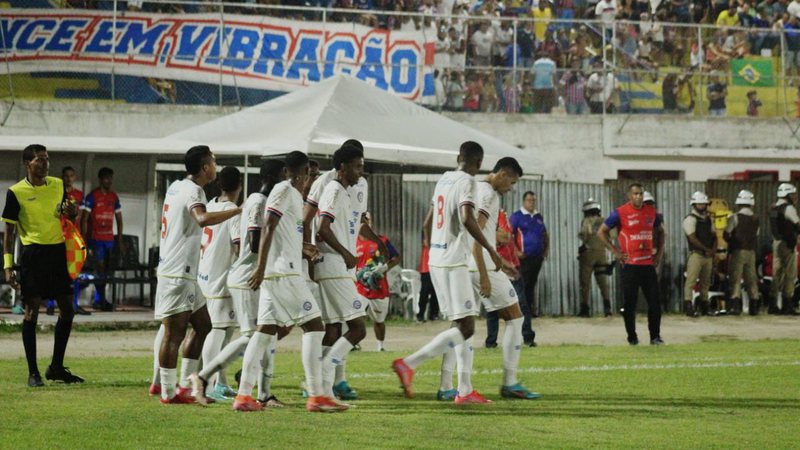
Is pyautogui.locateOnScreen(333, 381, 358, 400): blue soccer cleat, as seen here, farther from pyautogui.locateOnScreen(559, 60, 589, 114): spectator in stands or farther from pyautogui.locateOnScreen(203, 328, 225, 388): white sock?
pyautogui.locateOnScreen(559, 60, 589, 114): spectator in stands

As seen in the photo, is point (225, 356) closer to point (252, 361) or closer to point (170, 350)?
point (170, 350)

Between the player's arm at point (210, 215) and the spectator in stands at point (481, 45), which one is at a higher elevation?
the spectator in stands at point (481, 45)

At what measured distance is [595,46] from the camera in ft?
95.6

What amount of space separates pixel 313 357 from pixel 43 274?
12.2ft

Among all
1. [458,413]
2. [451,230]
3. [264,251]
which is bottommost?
[458,413]

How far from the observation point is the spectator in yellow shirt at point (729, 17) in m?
32.0

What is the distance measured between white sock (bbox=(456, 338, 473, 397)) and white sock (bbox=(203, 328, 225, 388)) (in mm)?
2013

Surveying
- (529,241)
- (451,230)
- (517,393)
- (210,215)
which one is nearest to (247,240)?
(210,215)

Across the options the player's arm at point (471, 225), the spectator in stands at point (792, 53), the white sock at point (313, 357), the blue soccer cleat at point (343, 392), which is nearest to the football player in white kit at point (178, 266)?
the white sock at point (313, 357)

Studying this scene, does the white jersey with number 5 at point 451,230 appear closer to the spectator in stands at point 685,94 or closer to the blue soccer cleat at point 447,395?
the blue soccer cleat at point 447,395

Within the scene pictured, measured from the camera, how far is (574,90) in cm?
2909

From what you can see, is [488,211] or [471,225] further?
[488,211]

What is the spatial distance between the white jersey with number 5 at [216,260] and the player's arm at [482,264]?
2.04 meters

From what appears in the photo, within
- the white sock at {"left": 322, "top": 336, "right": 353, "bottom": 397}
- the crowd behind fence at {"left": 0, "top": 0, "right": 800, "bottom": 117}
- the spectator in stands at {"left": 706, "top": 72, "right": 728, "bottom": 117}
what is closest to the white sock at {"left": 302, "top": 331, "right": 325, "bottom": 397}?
the white sock at {"left": 322, "top": 336, "right": 353, "bottom": 397}
